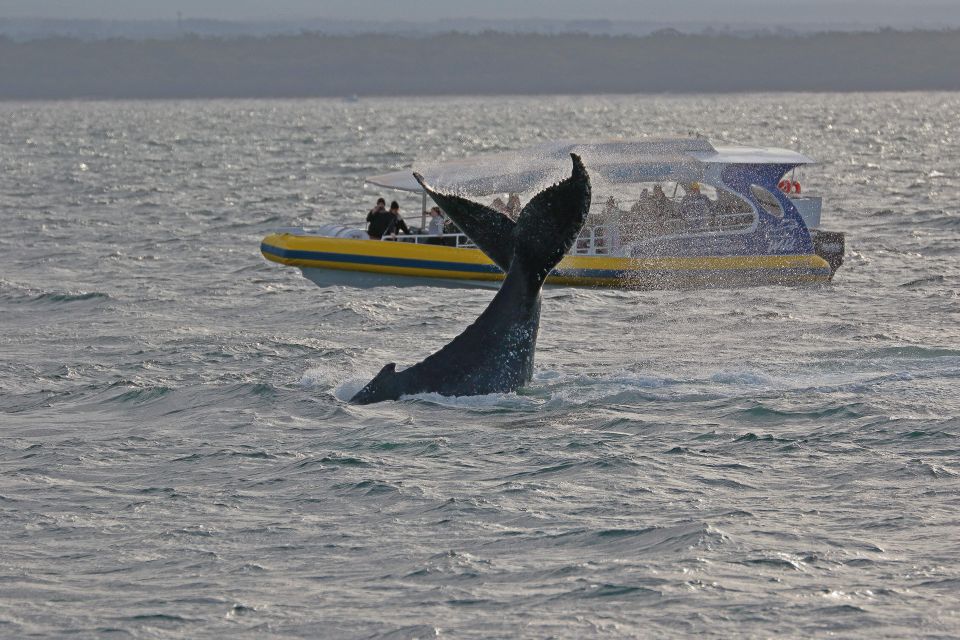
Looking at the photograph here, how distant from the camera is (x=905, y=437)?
1506cm

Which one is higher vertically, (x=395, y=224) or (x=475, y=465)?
(x=395, y=224)

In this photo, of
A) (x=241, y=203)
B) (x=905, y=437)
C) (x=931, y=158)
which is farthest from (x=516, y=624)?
(x=931, y=158)

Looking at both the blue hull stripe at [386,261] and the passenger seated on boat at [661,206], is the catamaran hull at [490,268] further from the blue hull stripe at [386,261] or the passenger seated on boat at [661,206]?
the passenger seated on boat at [661,206]

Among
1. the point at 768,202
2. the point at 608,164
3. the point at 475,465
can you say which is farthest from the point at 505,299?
the point at 768,202

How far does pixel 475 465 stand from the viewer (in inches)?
560

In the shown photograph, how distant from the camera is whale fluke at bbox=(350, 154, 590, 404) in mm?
15383

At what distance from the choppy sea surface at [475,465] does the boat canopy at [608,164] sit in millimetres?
1921

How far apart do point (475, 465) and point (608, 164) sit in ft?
43.7

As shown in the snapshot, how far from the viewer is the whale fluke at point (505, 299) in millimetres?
15383

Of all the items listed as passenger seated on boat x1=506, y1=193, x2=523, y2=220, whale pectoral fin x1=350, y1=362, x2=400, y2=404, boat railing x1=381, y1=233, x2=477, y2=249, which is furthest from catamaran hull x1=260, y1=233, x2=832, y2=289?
whale pectoral fin x1=350, y1=362, x2=400, y2=404

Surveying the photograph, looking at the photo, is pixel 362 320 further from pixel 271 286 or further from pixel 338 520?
pixel 338 520

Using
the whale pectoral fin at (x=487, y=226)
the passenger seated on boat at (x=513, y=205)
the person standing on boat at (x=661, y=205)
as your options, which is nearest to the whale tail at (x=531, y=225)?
the whale pectoral fin at (x=487, y=226)

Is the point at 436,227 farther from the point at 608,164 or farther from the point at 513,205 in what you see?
the point at 608,164

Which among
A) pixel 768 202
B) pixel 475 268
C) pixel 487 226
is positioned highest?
pixel 487 226
